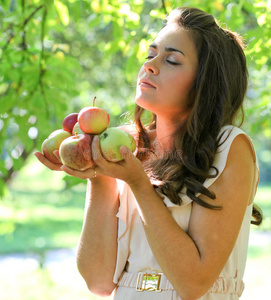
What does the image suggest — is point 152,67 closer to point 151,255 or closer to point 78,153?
point 78,153

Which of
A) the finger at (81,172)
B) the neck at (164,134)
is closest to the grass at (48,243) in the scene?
the neck at (164,134)

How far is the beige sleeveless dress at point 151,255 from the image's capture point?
1.67 m

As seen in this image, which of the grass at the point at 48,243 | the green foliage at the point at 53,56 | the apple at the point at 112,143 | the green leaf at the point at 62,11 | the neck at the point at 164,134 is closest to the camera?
the apple at the point at 112,143

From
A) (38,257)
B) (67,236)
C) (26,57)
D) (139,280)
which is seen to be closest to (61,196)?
(67,236)

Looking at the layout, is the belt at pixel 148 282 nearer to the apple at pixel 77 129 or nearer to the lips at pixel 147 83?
the apple at pixel 77 129

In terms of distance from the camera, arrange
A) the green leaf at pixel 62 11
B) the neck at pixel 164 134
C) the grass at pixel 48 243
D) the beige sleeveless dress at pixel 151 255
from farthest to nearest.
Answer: the grass at pixel 48 243, the green leaf at pixel 62 11, the neck at pixel 164 134, the beige sleeveless dress at pixel 151 255

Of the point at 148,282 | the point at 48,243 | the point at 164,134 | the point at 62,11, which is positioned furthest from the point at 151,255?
the point at 48,243

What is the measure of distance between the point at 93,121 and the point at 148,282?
0.54 meters

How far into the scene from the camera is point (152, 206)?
63.6 inches

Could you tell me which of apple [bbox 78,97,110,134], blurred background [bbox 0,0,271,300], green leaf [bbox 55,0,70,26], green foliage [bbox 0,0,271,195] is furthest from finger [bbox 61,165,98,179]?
green leaf [bbox 55,0,70,26]

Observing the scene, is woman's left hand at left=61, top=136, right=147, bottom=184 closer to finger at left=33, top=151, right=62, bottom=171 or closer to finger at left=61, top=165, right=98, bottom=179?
finger at left=61, top=165, right=98, bottom=179

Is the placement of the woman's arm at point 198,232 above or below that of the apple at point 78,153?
below

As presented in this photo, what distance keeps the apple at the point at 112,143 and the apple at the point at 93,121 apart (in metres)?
0.03

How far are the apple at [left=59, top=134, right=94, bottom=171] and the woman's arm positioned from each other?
0.51ft
